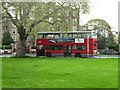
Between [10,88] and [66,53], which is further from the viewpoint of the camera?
[66,53]

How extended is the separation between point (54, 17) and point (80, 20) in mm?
3423

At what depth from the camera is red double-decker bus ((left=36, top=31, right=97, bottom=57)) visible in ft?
141

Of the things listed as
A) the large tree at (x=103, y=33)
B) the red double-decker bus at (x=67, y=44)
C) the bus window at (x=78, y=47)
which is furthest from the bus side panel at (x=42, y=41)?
the large tree at (x=103, y=33)

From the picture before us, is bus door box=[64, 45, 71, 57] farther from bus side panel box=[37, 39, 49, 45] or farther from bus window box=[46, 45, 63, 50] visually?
bus side panel box=[37, 39, 49, 45]

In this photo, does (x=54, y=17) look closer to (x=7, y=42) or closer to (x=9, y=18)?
(x=9, y=18)

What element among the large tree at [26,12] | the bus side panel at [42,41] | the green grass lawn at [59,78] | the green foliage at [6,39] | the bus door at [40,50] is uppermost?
the large tree at [26,12]

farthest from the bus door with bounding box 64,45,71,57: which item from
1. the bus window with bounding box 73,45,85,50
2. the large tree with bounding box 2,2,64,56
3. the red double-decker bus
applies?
the large tree with bounding box 2,2,64,56

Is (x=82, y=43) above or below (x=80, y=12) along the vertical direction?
below

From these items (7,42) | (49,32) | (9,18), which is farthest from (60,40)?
(7,42)

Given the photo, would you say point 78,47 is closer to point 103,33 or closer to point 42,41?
point 42,41

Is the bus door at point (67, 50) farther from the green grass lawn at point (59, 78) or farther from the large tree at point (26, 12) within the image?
the green grass lawn at point (59, 78)

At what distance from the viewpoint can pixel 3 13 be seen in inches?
1453

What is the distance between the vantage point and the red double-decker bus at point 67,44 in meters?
43.1

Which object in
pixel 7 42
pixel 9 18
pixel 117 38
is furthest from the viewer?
pixel 7 42
